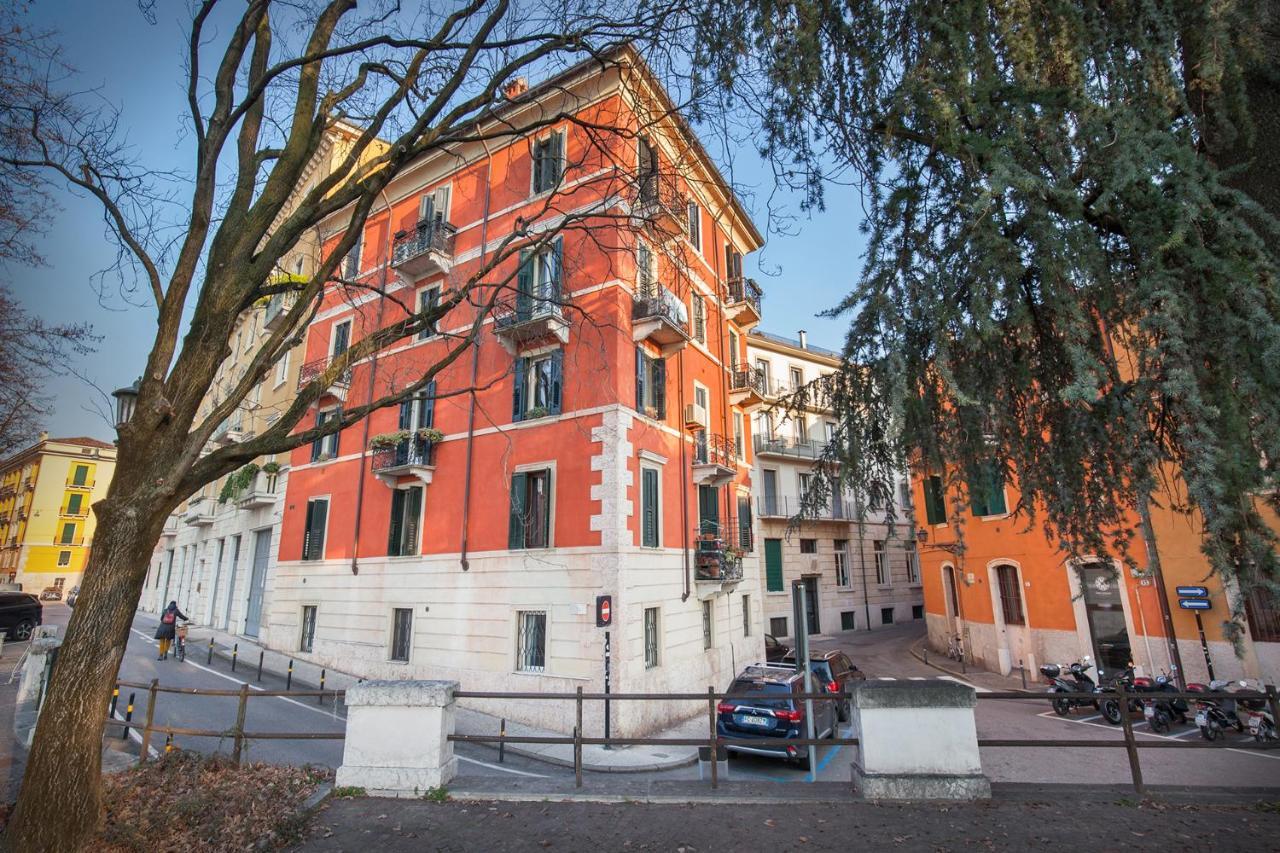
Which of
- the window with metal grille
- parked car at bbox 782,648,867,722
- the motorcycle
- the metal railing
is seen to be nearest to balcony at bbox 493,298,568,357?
the metal railing

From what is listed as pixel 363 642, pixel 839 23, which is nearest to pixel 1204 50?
pixel 839 23

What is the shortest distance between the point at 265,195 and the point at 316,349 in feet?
58.9

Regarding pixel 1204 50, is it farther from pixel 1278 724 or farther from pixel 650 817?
pixel 650 817

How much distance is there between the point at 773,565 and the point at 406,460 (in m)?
18.9

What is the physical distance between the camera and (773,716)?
10430 mm

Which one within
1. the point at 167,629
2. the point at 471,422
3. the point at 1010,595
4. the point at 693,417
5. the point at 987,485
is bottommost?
the point at 167,629

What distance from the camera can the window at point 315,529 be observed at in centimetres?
1878

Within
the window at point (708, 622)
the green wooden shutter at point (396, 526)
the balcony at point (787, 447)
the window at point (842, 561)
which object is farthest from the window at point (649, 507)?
the window at point (842, 561)

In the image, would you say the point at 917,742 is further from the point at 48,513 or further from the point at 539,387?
the point at 48,513

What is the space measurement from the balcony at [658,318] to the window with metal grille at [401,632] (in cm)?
968

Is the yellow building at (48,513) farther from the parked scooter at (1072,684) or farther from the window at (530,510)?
the parked scooter at (1072,684)

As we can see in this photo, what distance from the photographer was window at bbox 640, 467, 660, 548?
1450 cm

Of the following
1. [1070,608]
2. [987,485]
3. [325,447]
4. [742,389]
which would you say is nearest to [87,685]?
[987,485]

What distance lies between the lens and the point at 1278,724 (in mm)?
5152
